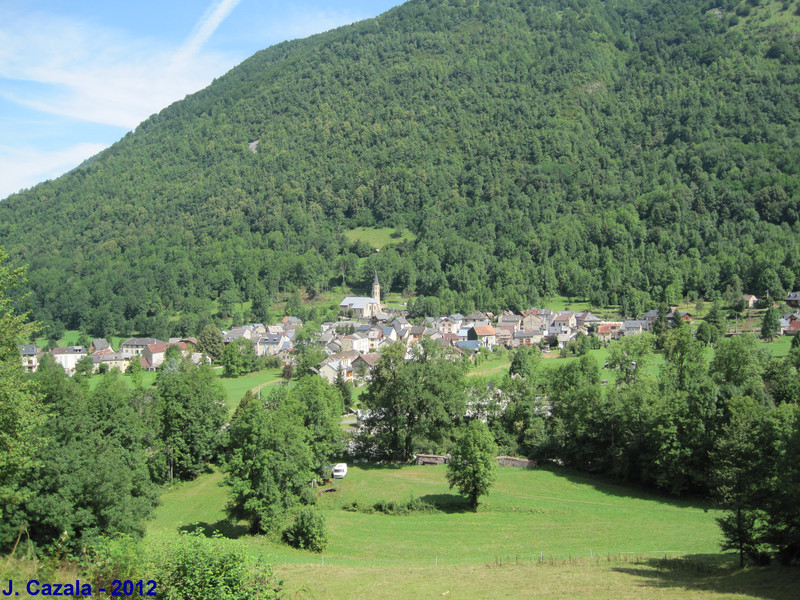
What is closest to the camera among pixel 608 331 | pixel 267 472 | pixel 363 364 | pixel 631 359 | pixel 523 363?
pixel 267 472

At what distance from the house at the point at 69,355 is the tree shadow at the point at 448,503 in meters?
78.6

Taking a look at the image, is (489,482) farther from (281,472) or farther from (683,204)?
(683,204)

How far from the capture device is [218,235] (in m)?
170

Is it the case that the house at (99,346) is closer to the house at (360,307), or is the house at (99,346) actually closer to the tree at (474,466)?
the house at (360,307)

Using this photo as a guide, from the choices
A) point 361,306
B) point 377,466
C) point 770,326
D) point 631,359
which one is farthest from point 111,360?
point 770,326

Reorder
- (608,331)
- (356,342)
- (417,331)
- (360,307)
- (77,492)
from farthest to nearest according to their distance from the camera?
(360,307) → (417,331) → (608,331) → (356,342) → (77,492)

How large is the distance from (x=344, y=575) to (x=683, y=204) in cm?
14347

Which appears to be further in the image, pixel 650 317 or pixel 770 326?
pixel 650 317

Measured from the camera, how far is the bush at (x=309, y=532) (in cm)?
2672

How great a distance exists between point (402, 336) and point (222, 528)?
71.3 m

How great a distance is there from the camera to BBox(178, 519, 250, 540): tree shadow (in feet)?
98.4

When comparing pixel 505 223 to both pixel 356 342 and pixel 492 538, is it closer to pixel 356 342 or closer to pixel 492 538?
pixel 356 342

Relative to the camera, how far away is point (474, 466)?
32.2m

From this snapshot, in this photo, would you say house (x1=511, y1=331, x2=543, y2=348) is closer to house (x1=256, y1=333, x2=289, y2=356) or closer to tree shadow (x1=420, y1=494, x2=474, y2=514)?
house (x1=256, y1=333, x2=289, y2=356)
